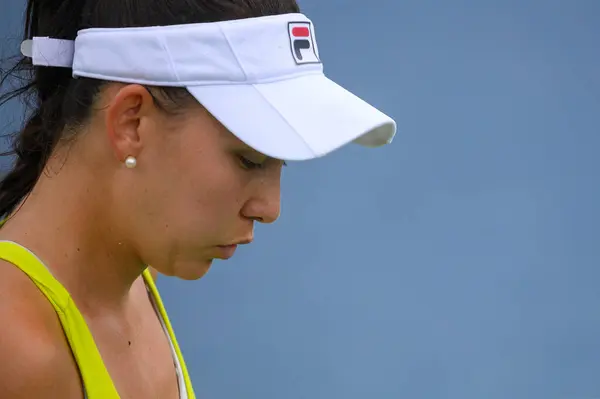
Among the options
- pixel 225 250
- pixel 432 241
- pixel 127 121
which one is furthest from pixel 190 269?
pixel 432 241

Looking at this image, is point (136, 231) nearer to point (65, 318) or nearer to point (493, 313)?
point (65, 318)

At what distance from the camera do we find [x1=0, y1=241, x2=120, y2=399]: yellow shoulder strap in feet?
2.36

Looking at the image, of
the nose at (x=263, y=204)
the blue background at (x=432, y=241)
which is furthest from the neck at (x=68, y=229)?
the blue background at (x=432, y=241)

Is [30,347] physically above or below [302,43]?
below

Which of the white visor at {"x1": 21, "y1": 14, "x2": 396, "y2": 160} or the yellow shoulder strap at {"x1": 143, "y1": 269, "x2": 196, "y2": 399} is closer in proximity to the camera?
the white visor at {"x1": 21, "y1": 14, "x2": 396, "y2": 160}

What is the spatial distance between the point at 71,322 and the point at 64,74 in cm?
21

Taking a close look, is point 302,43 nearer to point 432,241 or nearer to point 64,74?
point 64,74

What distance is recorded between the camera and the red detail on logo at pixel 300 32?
0.73m

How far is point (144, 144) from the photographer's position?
2.34ft

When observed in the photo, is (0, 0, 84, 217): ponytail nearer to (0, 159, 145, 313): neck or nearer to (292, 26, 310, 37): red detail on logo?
(0, 159, 145, 313): neck

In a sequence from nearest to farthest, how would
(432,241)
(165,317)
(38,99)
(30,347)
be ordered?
(30,347) < (38,99) < (165,317) < (432,241)

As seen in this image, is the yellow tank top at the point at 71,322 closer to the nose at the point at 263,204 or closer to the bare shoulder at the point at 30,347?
the bare shoulder at the point at 30,347

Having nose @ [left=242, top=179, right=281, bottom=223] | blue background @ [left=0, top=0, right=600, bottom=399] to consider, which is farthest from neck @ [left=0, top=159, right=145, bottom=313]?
blue background @ [left=0, top=0, right=600, bottom=399]

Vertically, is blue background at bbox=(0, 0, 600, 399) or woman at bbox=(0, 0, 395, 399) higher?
woman at bbox=(0, 0, 395, 399)
